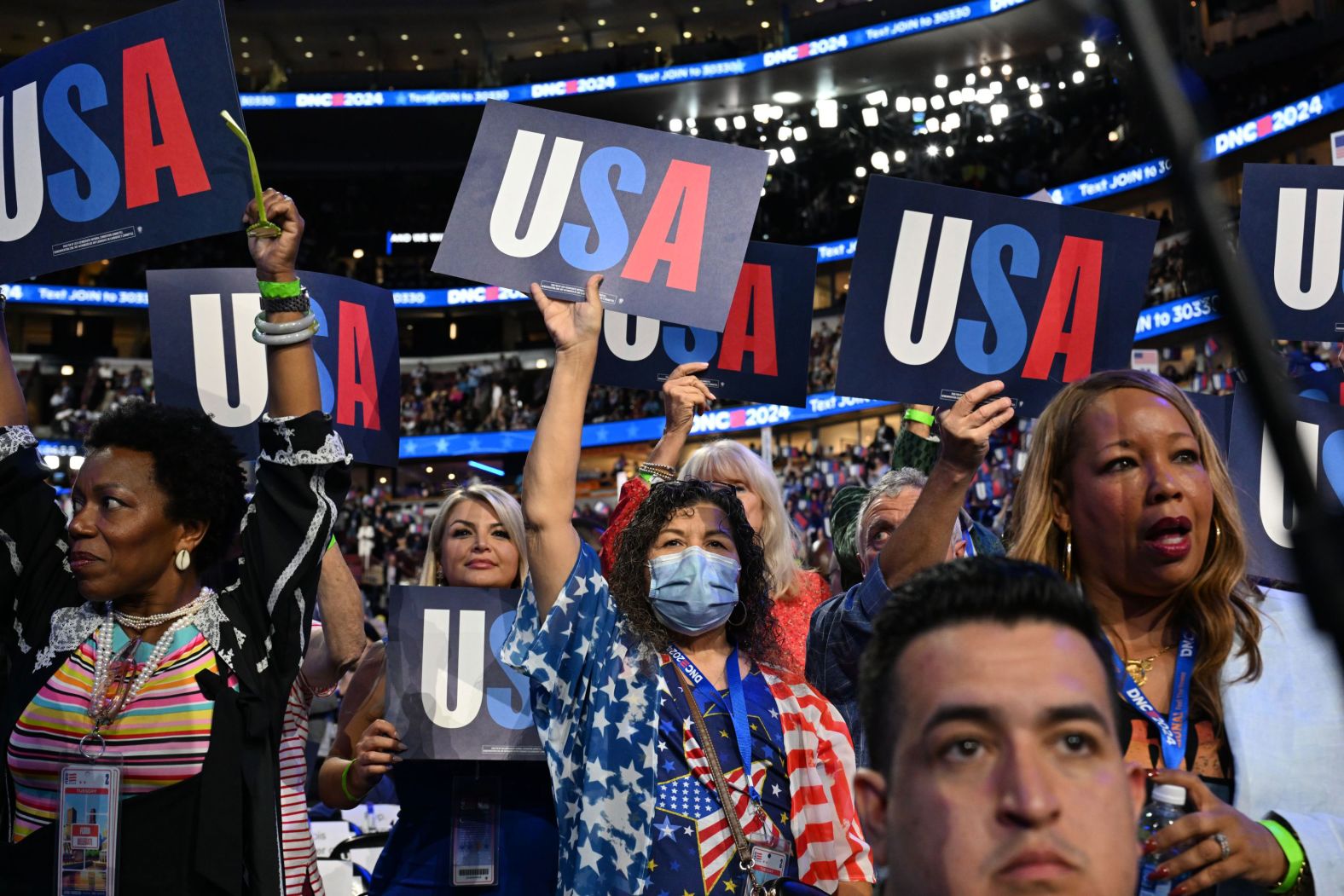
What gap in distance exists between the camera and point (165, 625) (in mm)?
2387

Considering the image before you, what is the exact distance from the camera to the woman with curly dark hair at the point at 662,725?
2.43m

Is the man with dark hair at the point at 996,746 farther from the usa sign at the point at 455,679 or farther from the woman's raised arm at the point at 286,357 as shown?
the usa sign at the point at 455,679

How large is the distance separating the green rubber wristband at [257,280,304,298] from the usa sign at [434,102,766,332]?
60 cm

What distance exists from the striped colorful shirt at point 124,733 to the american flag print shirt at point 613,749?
23.1 inches

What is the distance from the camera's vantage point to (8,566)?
96.9 inches

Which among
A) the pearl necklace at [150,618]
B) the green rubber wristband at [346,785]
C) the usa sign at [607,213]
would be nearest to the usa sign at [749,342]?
the usa sign at [607,213]

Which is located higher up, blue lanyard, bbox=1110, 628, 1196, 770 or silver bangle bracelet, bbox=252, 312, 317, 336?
silver bangle bracelet, bbox=252, 312, 317, 336

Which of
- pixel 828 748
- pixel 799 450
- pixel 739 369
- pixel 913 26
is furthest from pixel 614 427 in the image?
pixel 828 748

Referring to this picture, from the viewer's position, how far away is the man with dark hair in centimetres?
118

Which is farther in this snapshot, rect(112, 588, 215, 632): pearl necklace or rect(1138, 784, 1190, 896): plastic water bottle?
rect(112, 588, 215, 632): pearl necklace

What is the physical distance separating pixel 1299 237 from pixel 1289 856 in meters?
2.35

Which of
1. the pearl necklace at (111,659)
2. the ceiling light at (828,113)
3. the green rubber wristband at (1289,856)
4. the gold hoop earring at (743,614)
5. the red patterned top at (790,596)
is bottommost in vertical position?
the green rubber wristband at (1289,856)

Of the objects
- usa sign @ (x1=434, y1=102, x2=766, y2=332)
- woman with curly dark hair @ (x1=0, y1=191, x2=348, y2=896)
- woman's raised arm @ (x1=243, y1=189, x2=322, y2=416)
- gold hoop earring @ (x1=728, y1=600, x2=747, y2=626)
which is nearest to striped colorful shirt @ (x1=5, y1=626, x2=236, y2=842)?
woman with curly dark hair @ (x1=0, y1=191, x2=348, y2=896)

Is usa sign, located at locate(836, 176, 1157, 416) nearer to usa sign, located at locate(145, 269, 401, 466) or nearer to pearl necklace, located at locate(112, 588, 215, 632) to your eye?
usa sign, located at locate(145, 269, 401, 466)
